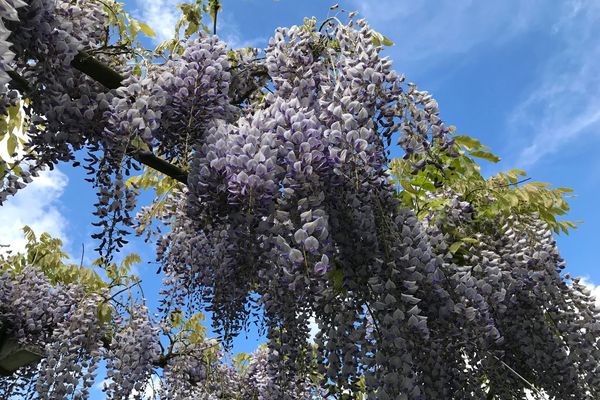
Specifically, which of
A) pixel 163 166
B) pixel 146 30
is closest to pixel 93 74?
pixel 163 166

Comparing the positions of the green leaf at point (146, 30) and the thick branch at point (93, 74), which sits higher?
the green leaf at point (146, 30)

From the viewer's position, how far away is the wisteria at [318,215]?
2.24 metres

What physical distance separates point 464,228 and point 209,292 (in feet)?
5.51

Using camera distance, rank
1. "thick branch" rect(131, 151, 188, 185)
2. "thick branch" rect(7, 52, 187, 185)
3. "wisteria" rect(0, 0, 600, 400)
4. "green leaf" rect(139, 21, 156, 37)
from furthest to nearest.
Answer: "green leaf" rect(139, 21, 156, 37)
"thick branch" rect(131, 151, 188, 185)
"thick branch" rect(7, 52, 187, 185)
"wisteria" rect(0, 0, 600, 400)

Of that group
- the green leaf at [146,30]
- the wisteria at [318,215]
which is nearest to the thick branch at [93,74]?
the wisteria at [318,215]

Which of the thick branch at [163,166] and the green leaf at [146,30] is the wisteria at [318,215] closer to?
the thick branch at [163,166]

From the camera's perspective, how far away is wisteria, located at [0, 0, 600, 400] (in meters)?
2.24

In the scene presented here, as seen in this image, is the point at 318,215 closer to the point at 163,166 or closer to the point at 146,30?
the point at 163,166

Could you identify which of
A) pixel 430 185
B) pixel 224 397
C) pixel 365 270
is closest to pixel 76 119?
pixel 365 270

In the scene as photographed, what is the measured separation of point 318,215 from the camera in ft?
6.74

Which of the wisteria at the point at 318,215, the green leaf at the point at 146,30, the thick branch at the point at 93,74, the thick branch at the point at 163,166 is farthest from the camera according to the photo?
the green leaf at the point at 146,30

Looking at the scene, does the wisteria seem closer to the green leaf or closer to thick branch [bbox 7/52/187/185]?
thick branch [bbox 7/52/187/185]

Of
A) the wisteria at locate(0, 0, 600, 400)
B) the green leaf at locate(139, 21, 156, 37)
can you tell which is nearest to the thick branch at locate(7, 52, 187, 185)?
the wisteria at locate(0, 0, 600, 400)

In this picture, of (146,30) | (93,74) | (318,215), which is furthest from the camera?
(146,30)
